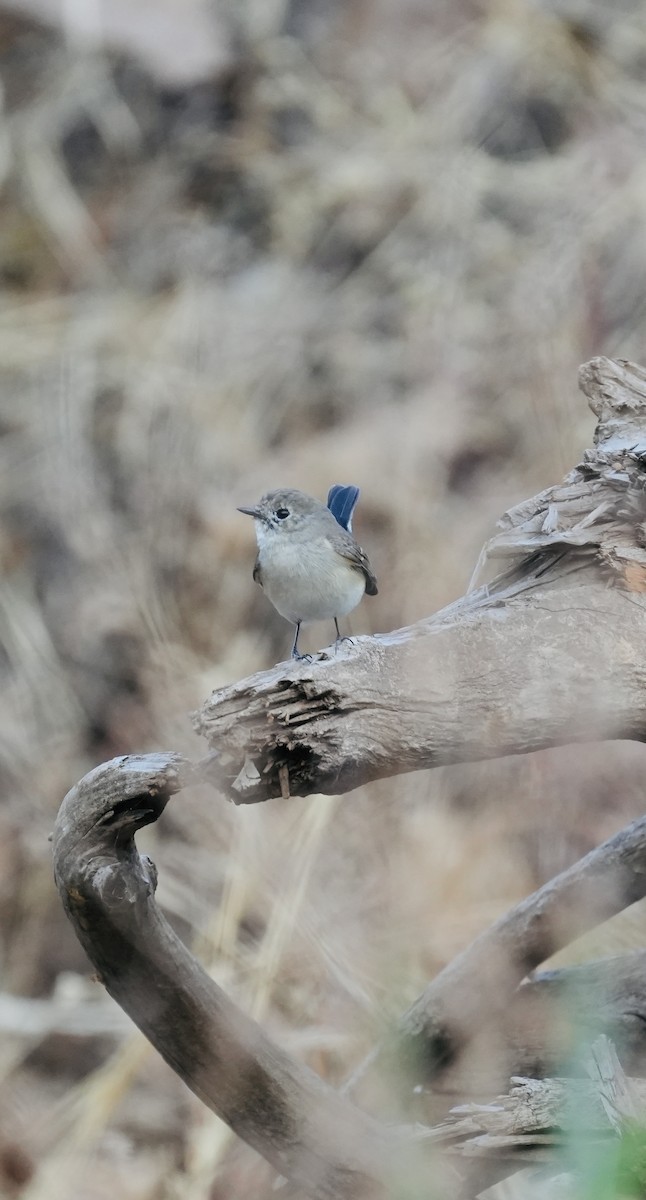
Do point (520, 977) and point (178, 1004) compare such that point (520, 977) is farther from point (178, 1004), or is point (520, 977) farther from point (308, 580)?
point (308, 580)

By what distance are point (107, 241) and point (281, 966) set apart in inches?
128

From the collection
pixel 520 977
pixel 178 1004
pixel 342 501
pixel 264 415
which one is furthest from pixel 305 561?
pixel 264 415

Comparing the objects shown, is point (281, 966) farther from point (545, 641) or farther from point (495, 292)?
point (495, 292)

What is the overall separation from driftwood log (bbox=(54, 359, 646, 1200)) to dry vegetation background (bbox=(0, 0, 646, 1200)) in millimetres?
834

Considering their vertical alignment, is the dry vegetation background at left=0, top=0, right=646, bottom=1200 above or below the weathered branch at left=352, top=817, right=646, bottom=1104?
above

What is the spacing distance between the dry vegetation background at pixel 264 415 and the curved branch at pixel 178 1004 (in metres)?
0.81

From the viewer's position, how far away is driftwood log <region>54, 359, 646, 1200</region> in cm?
157

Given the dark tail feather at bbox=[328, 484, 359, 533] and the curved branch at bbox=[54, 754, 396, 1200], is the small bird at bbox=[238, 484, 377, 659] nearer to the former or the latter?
the dark tail feather at bbox=[328, 484, 359, 533]

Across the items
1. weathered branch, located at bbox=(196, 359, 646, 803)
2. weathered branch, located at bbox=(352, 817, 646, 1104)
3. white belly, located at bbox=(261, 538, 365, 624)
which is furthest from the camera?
white belly, located at bbox=(261, 538, 365, 624)

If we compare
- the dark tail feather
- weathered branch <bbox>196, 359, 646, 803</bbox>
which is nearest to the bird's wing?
the dark tail feather

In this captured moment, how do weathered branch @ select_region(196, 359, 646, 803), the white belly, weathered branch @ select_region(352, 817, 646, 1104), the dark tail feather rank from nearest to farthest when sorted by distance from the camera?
weathered branch @ select_region(196, 359, 646, 803) < weathered branch @ select_region(352, 817, 646, 1104) < the white belly < the dark tail feather

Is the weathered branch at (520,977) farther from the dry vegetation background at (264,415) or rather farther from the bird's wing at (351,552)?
the bird's wing at (351,552)

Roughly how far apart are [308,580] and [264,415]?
7.44 ft

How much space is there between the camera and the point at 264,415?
15.5 ft
